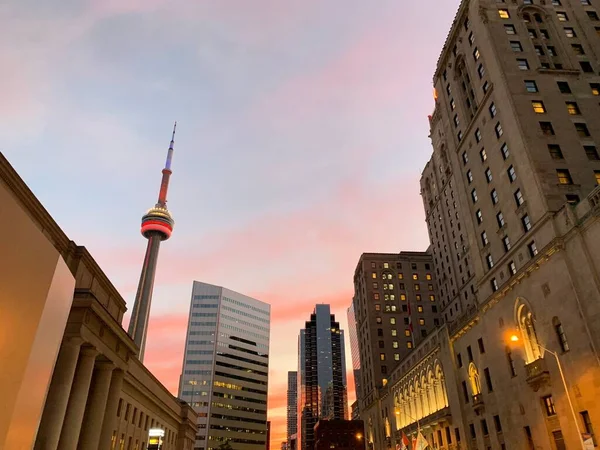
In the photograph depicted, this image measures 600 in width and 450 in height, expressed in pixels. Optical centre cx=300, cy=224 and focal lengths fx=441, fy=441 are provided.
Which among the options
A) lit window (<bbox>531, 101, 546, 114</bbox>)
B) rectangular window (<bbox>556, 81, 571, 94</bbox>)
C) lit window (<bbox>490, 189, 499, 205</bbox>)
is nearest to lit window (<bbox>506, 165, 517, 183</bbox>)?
lit window (<bbox>490, 189, 499, 205</bbox>)

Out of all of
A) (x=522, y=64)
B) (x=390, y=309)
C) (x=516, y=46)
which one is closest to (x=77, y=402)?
(x=522, y=64)

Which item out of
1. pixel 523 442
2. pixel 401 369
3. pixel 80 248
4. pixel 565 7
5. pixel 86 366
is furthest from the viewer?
pixel 401 369

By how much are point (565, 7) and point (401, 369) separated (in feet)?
224

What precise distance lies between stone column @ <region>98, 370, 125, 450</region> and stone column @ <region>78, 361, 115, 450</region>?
2.65 meters

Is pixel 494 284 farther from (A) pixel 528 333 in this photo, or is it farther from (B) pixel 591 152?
(B) pixel 591 152

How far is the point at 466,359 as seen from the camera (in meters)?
57.9

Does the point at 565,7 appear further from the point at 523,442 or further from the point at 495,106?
the point at 523,442

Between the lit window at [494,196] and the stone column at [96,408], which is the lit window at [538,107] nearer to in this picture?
the lit window at [494,196]

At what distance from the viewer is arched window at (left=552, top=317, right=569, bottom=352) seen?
122 feet

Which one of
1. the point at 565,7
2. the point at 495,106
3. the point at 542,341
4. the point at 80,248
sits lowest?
the point at 542,341

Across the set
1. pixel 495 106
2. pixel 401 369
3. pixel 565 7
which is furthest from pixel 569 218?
pixel 401 369

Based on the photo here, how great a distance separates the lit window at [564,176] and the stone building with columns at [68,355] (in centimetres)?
4507

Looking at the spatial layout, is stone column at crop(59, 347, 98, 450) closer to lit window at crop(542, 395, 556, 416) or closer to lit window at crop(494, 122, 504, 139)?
lit window at crop(542, 395, 556, 416)

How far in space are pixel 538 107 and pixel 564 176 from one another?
32.8 ft
